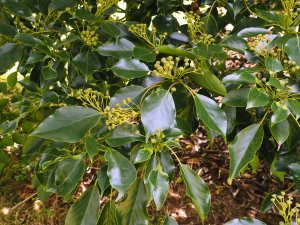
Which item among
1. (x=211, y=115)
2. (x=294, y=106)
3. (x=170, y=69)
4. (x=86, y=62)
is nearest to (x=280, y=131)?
(x=294, y=106)

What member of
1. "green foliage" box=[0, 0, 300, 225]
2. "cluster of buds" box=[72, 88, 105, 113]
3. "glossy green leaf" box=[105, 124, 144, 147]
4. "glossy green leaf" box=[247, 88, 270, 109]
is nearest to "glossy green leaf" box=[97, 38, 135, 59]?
"green foliage" box=[0, 0, 300, 225]

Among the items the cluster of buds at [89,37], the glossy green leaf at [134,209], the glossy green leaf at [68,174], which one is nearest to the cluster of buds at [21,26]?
the cluster of buds at [89,37]

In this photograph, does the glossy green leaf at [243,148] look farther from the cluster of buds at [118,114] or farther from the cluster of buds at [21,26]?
the cluster of buds at [21,26]

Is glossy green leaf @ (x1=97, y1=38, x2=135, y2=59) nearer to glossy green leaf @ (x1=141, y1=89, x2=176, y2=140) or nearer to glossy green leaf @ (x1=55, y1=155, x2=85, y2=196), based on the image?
glossy green leaf @ (x1=141, y1=89, x2=176, y2=140)

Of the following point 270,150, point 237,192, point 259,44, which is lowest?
point 237,192

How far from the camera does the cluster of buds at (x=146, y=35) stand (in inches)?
43.4

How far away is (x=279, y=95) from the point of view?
90 cm

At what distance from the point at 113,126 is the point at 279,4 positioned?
0.82 m

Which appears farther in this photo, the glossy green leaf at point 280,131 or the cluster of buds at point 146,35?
the cluster of buds at point 146,35

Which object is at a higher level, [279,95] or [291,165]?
[279,95]

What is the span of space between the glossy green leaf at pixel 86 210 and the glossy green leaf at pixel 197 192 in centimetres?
24

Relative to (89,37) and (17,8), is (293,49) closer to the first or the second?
(89,37)

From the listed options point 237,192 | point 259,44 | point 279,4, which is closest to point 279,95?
point 259,44

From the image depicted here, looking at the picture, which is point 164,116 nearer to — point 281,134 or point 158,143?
point 158,143
